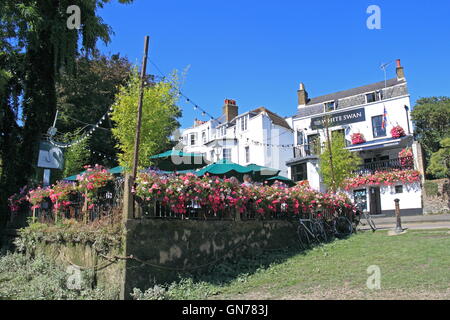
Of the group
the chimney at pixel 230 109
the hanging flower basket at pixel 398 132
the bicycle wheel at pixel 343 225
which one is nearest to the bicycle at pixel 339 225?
the bicycle wheel at pixel 343 225

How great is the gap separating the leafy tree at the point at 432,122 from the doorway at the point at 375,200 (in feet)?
18.9

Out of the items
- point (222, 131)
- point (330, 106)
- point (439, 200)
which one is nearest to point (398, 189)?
point (439, 200)

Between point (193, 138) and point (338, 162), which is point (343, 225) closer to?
point (338, 162)

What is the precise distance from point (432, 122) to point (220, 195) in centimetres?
2569

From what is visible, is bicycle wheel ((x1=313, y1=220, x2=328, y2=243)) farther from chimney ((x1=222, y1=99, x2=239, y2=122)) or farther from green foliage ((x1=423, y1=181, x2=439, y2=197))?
chimney ((x1=222, y1=99, x2=239, y2=122))

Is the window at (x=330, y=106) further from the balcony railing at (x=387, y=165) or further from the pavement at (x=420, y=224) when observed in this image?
the pavement at (x=420, y=224)

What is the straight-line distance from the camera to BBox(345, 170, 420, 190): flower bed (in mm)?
24750

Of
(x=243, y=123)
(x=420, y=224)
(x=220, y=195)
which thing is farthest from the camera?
(x=243, y=123)

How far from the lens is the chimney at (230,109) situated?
3919 cm

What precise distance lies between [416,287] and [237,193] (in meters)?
4.56

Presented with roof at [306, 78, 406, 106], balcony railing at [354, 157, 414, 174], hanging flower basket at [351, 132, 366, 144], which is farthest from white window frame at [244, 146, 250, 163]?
balcony railing at [354, 157, 414, 174]

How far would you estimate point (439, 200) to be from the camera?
75.7 feet

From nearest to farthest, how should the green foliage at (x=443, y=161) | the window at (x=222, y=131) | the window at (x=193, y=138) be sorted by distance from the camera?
the green foliage at (x=443, y=161), the window at (x=222, y=131), the window at (x=193, y=138)
